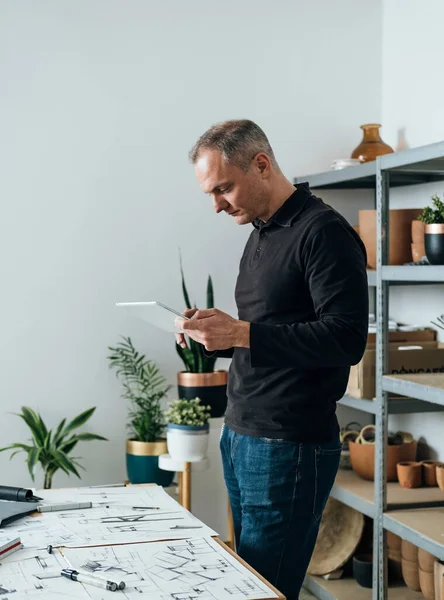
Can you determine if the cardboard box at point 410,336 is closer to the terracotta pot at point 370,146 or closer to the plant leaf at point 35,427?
the terracotta pot at point 370,146

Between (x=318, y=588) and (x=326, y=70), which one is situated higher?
(x=326, y=70)

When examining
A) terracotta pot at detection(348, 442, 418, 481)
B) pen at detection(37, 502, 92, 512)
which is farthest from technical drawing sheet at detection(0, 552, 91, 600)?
terracotta pot at detection(348, 442, 418, 481)

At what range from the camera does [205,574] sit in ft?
5.05

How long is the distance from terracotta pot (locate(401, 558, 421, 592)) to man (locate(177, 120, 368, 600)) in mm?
1266

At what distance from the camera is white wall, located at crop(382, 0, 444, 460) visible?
3383 mm

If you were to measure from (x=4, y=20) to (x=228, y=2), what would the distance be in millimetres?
986

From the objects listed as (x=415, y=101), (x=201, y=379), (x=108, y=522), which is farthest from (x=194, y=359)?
(x=108, y=522)

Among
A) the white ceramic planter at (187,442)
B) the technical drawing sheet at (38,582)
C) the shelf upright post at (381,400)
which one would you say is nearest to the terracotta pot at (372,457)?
the shelf upright post at (381,400)

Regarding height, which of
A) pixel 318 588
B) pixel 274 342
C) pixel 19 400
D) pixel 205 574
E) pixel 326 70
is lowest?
pixel 318 588

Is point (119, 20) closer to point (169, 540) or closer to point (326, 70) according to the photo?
point (326, 70)

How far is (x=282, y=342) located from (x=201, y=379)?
5.15 feet

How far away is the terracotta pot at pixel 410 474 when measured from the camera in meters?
3.21

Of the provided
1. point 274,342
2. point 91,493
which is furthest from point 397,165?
point 91,493

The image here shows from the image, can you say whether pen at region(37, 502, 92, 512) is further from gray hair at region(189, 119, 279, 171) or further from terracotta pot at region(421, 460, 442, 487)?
terracotta pot at region(421, 460, 442, 487)
